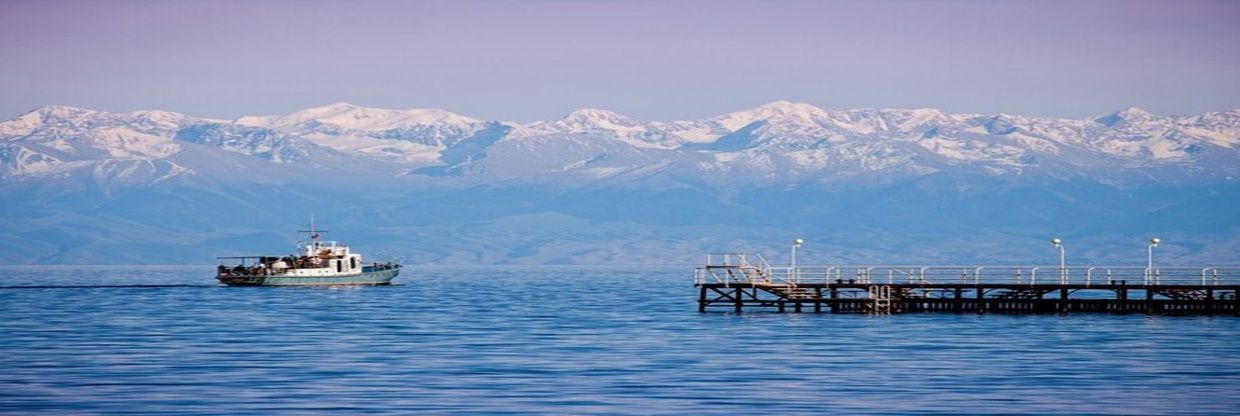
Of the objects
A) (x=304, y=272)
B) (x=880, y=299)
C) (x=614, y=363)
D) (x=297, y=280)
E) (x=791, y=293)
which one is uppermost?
(x=304, y=272)

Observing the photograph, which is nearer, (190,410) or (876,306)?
(190,410)

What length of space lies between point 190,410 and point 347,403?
15.8 feet

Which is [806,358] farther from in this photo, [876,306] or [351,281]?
[351,281]

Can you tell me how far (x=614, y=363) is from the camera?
80.8m

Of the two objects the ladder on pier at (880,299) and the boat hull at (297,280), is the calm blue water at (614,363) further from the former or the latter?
the boat hull at (297,280)

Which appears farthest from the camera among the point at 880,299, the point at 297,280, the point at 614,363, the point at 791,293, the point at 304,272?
the point at 304,272

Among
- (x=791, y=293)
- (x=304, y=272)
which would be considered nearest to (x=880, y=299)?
(x=791, y=293)

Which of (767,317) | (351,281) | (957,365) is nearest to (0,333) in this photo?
(767,317)

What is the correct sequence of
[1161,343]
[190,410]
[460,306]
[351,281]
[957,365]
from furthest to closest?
[351,281]
[460,306]
[1161,343]
[957,365]
[190,410]

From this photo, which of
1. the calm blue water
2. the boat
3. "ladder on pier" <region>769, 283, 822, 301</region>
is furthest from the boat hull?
"ladder on pier" <region>769, 283, 822, 301</region>

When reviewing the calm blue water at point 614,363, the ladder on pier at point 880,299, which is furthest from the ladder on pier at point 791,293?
the ladder on pier at point 880,299

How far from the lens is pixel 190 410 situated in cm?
6209

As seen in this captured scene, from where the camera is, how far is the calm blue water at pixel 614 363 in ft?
211

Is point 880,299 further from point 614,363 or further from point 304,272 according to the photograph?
point 304,272
